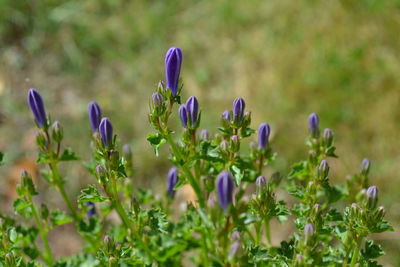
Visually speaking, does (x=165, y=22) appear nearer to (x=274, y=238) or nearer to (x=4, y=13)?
(x=4, y=13)

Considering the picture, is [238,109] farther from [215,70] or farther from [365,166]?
[215,70]

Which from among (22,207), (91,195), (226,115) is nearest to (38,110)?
(22,207)

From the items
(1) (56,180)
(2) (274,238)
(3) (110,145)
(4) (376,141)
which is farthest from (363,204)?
(4) (376,141)

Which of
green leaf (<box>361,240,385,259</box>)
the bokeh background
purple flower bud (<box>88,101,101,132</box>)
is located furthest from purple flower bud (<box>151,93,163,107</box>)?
the bokeh background

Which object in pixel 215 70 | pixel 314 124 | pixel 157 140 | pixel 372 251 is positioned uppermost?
pixel 215 70

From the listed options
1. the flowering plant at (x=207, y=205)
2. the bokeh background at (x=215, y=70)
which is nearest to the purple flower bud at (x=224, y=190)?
the flowering plant at (x=207, y=205)

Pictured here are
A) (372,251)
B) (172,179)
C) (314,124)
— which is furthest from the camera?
(172,179)

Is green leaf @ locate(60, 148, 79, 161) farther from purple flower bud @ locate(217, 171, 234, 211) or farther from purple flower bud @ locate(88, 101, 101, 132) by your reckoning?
purple flower bud @ locate(217, 171, 234, 211)

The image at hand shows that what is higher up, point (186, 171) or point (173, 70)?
point (173, 70)
